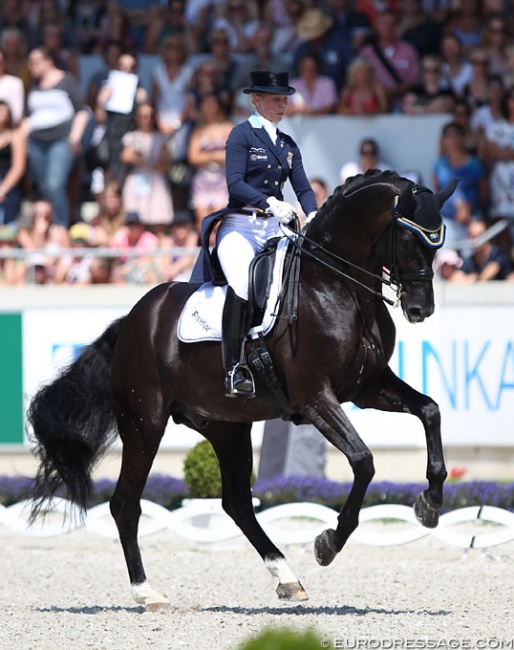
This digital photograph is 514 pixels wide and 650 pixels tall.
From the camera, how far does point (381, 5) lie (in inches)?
634

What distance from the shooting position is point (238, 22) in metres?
16.3

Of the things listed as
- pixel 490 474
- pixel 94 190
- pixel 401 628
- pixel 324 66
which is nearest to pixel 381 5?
pixel 324 66

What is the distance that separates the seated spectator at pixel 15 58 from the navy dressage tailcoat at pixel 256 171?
837 centimetres

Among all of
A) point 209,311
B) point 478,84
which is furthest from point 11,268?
point 209,311

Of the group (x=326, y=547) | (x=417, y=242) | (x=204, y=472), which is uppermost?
(x=417, y=242)

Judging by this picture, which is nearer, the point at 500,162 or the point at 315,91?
the point at 500,162

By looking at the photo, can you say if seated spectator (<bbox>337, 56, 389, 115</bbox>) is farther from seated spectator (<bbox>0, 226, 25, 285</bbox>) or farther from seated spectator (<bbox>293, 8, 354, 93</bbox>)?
seated spectator (<bbox>0, 226, 25, 285</bbox>)

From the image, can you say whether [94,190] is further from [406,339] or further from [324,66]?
[406,339]

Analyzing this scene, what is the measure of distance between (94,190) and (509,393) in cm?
568

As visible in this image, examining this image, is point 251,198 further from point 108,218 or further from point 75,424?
point 108,218

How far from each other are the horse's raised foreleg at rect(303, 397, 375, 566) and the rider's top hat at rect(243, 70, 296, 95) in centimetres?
184

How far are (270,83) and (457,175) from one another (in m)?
6.49

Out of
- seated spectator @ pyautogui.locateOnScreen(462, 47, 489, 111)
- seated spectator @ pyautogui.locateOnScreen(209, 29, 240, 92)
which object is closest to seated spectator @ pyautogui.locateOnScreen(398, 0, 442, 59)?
seated spectator @ pyautogui.locateOnScreen(462, 47, 489, 111)

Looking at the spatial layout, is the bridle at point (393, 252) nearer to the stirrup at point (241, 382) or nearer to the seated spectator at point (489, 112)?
the stirrup at point (241, 382)
